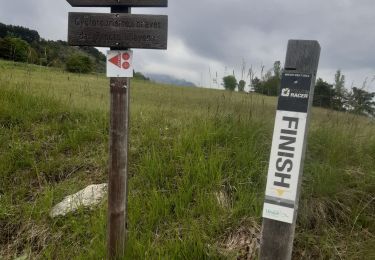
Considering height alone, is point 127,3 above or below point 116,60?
above

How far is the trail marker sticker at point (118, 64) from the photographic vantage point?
2838mm

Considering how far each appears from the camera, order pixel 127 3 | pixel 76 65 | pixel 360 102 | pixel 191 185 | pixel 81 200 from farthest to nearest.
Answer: pixel 76 65 → pixel 360 102 → pixel 81 200 → pixel 191 185 → pixel 127 3

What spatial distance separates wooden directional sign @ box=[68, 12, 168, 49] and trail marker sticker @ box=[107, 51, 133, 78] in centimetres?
7

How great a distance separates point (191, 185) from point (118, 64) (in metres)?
1.36

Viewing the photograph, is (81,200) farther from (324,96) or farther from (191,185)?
(324,96)

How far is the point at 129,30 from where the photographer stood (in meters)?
2.80

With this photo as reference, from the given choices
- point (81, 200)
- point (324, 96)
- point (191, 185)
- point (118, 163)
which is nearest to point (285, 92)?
point (118, 163)

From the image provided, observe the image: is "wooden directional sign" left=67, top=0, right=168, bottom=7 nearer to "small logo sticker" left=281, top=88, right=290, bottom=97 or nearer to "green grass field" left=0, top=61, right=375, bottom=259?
"small logo sticker" left=281, top=88, right=290, bottom=97

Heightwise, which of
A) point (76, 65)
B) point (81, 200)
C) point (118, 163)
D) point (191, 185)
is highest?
point (76, 65)

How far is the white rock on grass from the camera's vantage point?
11.6 feet

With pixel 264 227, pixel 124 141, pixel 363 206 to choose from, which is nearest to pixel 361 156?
pixel 363 206

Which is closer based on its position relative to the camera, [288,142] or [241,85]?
[288,142]

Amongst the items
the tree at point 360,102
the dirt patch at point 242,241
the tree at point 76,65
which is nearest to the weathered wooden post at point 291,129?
the dirt patch at point 242,241

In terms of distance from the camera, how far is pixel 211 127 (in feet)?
13.6
